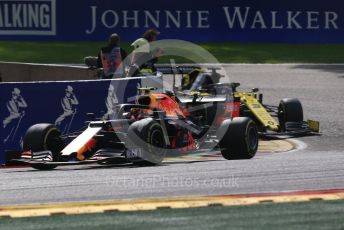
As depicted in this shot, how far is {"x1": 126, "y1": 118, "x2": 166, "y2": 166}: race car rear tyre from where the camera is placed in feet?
39.6

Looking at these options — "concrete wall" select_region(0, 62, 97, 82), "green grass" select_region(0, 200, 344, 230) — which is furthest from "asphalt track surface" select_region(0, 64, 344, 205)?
"concrete wall" select_region(0, 62, 97, 82)

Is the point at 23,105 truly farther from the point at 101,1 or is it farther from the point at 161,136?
the point at 101,1

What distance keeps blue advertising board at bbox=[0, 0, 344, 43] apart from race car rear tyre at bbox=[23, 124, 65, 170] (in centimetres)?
1835

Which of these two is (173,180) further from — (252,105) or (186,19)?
(186,19)

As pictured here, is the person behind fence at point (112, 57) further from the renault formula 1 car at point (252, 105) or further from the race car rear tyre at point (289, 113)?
the race car rear tyre at point (289, 113)

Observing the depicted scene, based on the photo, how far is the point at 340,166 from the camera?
35.4 feet

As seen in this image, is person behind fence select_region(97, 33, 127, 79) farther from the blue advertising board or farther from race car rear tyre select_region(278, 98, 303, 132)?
the blue advertising board

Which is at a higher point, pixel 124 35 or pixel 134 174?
pixel 124 35

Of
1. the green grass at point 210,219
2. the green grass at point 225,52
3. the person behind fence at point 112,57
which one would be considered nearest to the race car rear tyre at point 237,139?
the green grass at point 210,219

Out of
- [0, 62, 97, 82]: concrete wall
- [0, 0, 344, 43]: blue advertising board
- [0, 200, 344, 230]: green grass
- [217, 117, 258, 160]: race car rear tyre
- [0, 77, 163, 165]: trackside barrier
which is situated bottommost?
[0, 200, 344, 230]: green grass

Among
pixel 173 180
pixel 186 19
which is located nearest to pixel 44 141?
pixel 173 180

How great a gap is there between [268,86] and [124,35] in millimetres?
8059

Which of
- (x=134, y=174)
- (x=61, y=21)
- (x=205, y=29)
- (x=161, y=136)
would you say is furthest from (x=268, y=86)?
(x=134, y=174)

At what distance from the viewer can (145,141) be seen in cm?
1209
